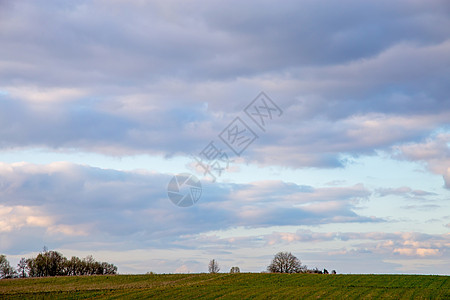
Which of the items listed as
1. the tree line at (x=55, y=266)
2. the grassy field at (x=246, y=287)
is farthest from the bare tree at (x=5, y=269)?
the grassy field at (x=246, y=287)

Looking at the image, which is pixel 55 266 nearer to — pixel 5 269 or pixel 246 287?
pixel 5 269

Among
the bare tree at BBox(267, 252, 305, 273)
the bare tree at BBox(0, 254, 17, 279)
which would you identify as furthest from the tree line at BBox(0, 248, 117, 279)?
the bare tree at BBox(267, 252, 305, 273)

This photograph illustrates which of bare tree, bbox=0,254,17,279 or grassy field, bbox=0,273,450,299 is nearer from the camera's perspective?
grassy field, bbox=0,273,450,299

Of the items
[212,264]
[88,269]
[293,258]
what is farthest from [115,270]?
[293,258]

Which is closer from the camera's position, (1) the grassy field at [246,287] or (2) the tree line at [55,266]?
(1) the grassy field at [246,287]

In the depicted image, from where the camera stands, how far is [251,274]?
88250mm

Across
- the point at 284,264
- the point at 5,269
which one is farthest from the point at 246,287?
the point at 5,269

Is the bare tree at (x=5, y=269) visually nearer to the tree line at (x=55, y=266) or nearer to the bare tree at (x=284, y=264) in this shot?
the tree line at (x=55, y=266)

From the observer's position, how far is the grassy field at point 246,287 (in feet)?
202

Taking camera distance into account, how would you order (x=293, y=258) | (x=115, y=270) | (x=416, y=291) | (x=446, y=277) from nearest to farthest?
(x=416, y=291)
(x=446, y=277)
(x=293, y=258)
(x=115, y=270)

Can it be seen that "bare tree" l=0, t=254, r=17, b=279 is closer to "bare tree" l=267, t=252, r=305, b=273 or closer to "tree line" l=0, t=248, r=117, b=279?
"tree line" l=0, t=248, r=117, b=279

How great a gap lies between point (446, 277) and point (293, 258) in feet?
→ 212

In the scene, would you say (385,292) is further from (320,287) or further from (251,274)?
(251,274)

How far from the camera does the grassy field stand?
61.6 m
